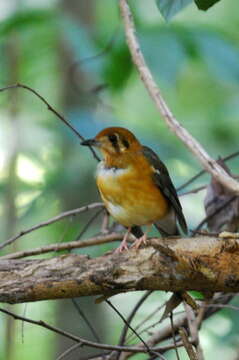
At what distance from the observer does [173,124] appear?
2.70m

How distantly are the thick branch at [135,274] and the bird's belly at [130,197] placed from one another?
1.24 meters

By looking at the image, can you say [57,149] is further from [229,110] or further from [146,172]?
[146,172]

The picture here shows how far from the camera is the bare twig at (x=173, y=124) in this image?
8.39 feet

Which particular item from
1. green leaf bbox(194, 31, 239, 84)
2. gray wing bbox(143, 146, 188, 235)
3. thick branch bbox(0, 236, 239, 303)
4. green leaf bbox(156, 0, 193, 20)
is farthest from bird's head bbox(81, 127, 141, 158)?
green leaf bbox(156, 0, 193, 20)

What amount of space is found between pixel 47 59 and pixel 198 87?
3002 millimetres

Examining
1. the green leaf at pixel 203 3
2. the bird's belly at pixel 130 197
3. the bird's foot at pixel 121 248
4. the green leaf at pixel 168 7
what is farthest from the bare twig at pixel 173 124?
the bird's belly at pixel 130 197

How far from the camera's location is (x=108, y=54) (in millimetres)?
4312

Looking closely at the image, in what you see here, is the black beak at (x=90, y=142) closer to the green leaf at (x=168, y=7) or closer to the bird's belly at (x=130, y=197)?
the bird's belly at (x=130, y=197)

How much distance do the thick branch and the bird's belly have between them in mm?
1238

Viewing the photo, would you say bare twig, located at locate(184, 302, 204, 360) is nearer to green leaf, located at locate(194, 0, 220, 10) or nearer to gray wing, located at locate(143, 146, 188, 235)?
gray wing, located at locate(143, 146, 188, 235)

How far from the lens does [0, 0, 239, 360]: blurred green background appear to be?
4.24 m

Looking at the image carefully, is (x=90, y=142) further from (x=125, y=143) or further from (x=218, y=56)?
(x=218, y=56)

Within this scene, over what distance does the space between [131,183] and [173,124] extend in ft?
5.36

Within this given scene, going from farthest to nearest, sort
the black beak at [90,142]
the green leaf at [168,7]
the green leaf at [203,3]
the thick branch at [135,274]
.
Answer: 1. the black beak at [90,142]
2. the thick branch at [135,274]
3. the green leaf at [168,7]
4. the green leaf at [203,3]
